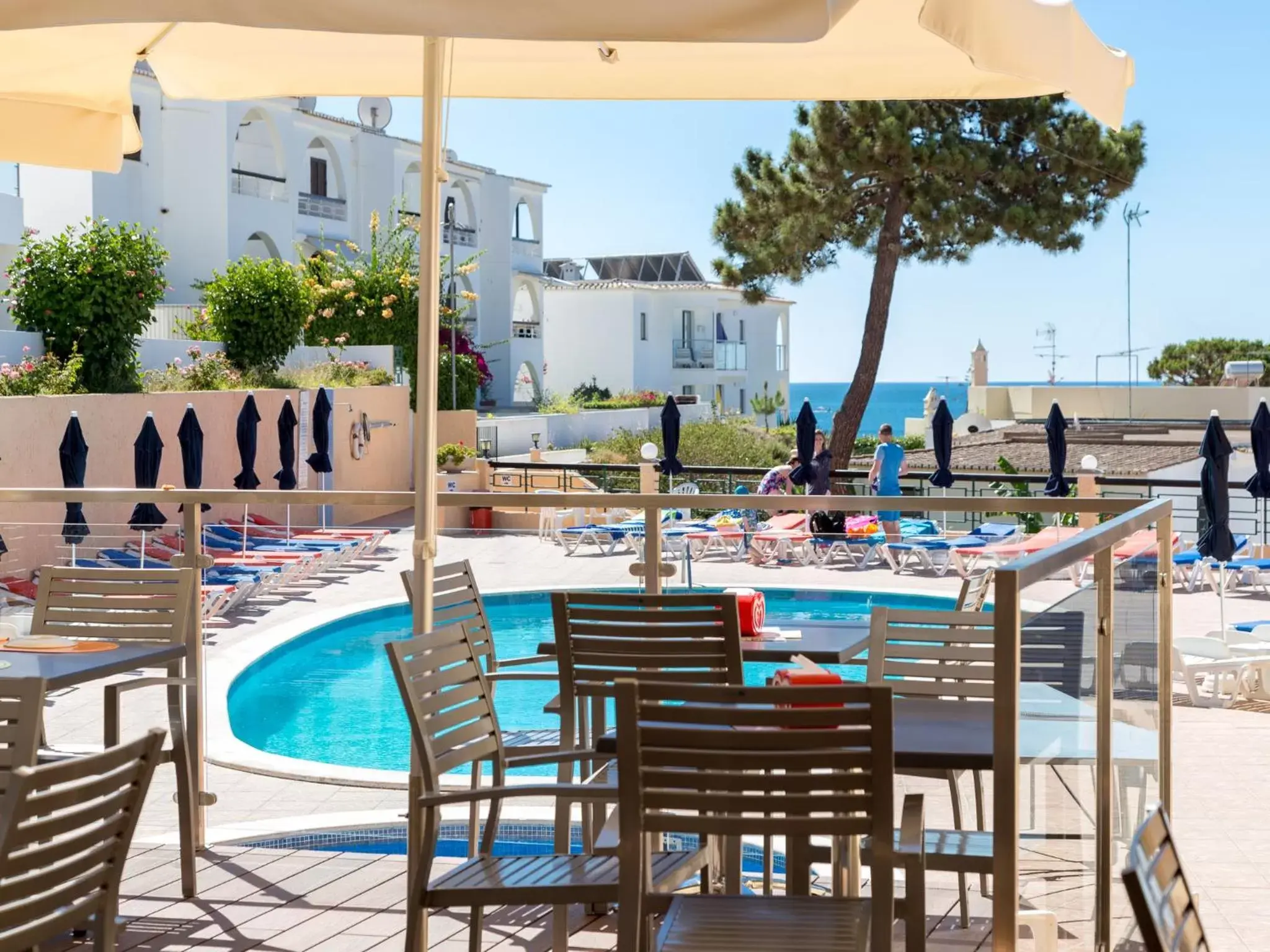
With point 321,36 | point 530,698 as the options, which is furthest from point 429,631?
point 530,698

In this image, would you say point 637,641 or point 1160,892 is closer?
point 1160,892

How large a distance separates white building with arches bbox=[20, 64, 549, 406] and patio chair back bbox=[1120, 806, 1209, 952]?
1008 inches

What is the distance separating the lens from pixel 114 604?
4457mm

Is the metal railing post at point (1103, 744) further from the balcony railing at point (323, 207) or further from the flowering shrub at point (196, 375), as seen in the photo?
the balcony railing at point (323, 207)

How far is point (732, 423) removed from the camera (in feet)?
113

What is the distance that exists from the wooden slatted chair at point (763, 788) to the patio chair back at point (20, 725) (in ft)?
3.80

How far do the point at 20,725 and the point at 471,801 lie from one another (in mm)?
931

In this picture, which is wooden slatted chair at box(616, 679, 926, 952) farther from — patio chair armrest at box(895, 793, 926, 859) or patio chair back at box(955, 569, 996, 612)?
patio chair back at box(955, 569, 996, 612)

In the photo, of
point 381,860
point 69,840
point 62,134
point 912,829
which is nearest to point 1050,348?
point 381,860

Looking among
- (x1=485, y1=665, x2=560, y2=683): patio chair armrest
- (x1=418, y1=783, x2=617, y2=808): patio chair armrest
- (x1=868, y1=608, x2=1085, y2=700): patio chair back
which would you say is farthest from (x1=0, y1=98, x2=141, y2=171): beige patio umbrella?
(x1=868, y1=608, x2=1085, y2=700): patio chair back

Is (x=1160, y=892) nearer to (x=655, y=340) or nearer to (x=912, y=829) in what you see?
(x=912, y=829)

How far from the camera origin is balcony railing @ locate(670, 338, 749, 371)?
5062 cm

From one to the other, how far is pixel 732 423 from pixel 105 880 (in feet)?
105

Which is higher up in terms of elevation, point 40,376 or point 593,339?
point 593,339
